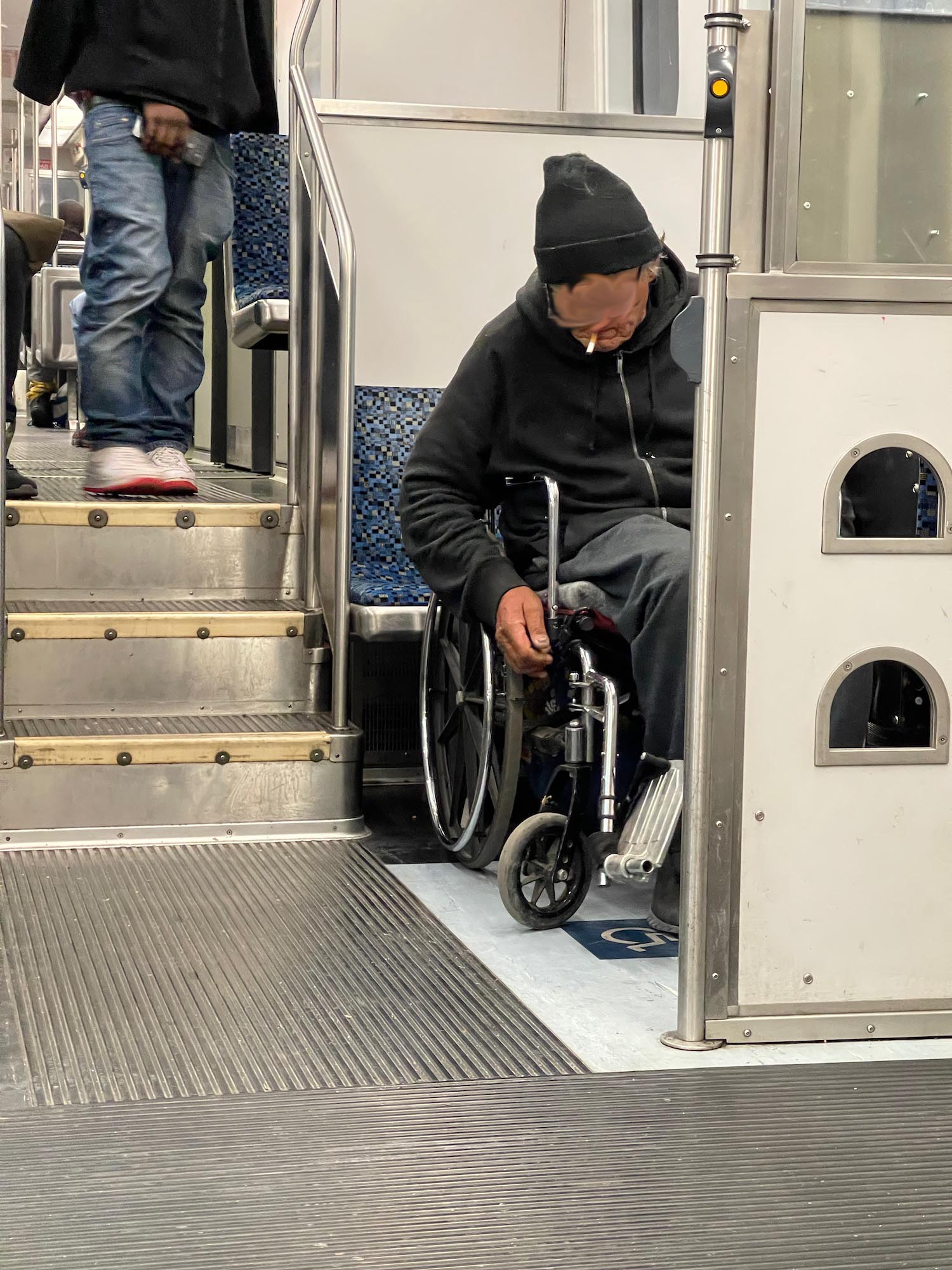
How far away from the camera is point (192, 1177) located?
1.98 metres

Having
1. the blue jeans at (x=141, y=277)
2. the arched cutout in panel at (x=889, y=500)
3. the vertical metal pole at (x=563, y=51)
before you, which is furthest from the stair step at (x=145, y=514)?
the arched cutout in panel at (x=889, y=500)

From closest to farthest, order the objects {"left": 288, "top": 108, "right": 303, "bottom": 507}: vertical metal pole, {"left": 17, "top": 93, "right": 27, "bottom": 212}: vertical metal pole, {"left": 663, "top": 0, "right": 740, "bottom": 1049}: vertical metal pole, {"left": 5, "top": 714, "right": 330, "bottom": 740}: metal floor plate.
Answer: {"left": 663, "top": 0, "right": 740, "bottom": 1049}: vertical metal pole < {"left": 5, "top": 714, "right": 330, "bottom": 740}: metal floor plate < {"left": 288, "top": 108, "right": 303, "bottom": 507}: vertical metal pole < {"left": 17, "top": 93, "right": 27, "bottom": 212}: vertical metal pole

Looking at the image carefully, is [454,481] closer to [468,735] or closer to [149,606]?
[468,735]

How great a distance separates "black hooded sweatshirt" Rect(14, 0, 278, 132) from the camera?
13.3 feet

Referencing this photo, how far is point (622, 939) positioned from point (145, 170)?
7.71 feet

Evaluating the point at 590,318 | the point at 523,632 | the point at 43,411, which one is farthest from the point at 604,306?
the point at 43,411

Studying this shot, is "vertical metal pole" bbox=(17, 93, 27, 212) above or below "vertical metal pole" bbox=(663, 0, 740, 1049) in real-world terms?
above

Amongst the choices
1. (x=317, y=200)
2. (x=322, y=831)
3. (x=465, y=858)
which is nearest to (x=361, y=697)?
(x=322, y=831)

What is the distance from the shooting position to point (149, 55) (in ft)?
13.4

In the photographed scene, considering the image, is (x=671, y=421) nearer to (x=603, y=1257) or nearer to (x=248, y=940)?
(x=248, y=940)

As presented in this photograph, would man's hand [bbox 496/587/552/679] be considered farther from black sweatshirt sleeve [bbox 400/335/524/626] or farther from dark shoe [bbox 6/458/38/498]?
dark shoe [bbox 6/458/38/498]

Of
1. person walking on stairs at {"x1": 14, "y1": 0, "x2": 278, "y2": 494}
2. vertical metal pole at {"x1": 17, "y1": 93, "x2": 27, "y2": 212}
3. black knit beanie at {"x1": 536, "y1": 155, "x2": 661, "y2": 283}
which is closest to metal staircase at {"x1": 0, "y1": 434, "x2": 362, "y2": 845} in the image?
person walking on stairs at {"x1": 14, "y1": 0, "x2": 278, "y2": 494}

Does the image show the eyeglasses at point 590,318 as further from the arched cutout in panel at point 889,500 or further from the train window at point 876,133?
the train window at point 876,133

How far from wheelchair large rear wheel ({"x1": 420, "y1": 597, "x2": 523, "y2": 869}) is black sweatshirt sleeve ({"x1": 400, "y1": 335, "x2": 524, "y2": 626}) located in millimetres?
130
